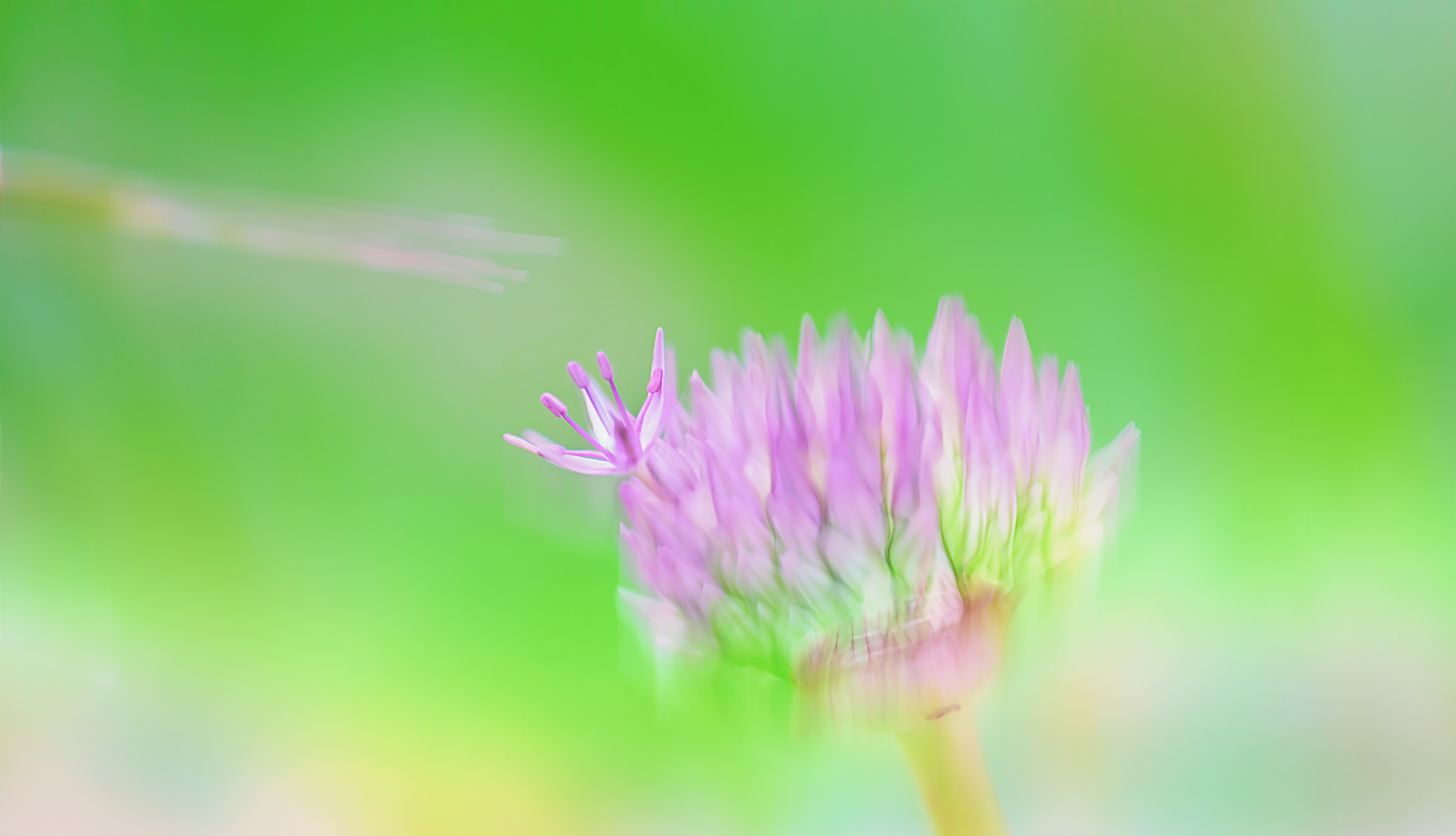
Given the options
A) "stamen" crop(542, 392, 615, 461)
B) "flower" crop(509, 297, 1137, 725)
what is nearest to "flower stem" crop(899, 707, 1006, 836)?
"flower" crop(509, 297, 1137, 725)

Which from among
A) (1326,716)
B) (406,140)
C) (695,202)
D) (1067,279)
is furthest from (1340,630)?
(406,140)

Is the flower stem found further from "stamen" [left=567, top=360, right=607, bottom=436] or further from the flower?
"stamen" [left=567, top=360, right=607, bottom=436]

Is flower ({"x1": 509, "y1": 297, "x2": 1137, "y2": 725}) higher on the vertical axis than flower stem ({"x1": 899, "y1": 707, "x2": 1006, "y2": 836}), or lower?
higher

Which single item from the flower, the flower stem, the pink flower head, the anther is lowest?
the flower stem

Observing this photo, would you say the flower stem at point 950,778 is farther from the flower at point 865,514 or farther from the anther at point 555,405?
the anther at point 555,405

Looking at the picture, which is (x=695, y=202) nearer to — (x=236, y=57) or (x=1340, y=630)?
(x=236, y=57)

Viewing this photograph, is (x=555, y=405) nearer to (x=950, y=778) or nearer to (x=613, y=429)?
(x=613, y=429)
